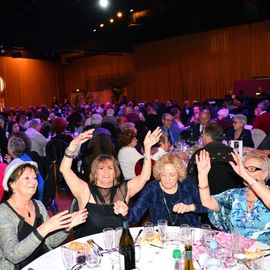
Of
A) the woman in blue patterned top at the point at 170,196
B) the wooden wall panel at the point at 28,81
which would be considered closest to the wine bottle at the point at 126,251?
the woman in blue patterned top at the point at 170,196

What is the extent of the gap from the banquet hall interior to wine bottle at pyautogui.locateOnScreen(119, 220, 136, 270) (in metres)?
0.48

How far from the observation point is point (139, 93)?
2086 cm

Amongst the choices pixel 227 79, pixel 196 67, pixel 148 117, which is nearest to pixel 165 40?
pixel 196 67

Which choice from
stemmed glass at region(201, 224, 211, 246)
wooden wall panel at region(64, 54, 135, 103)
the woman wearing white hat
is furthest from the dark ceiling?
stemmed glass at region(201, 224, 211, 246)

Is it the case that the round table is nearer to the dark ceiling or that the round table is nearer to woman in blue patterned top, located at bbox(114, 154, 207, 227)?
woman in blue patterned top, located at bbox(114, 154, 207, 227)

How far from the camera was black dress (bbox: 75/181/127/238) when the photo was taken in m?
2.72

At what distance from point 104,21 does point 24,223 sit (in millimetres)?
11737

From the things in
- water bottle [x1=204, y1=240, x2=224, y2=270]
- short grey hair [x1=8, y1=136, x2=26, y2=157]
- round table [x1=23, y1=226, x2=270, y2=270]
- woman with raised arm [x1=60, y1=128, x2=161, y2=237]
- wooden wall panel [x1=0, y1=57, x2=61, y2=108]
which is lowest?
round table [x1=23, y1=226, x2=270, y2=270]

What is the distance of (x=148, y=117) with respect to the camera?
8.23 m

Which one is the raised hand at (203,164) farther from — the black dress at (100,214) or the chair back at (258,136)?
the chair back at (258,136)

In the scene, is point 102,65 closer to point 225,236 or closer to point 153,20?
point 153,20

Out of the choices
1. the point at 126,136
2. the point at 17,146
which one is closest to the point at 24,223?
the point at 17,146

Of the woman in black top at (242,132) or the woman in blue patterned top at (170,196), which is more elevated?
the woman in black top at (242,132)

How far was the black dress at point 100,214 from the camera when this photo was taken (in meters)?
2.72
